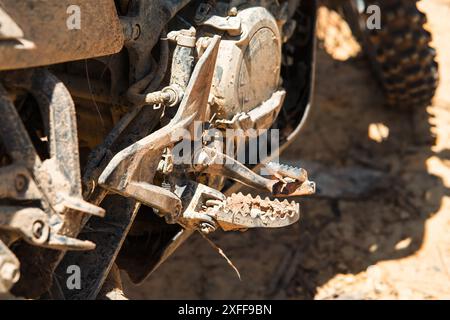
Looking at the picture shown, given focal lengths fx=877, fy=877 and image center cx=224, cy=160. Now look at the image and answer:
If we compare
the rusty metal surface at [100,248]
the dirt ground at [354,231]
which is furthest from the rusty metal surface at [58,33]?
the dirt ground at [354,231]

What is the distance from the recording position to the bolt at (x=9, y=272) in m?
1.99

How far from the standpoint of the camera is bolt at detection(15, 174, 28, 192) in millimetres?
2070

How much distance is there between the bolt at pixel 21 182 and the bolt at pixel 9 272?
183 millimetres

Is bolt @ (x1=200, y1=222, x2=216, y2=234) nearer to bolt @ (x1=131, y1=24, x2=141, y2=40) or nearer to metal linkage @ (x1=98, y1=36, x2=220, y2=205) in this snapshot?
metal linkage @ (x1=98, y1=36, x2=220, y2=205)

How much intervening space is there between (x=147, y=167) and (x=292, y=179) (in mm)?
639

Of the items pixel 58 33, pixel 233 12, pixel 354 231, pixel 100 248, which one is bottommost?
pixel 354 231

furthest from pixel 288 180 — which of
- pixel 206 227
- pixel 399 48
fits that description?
pixel 399 48

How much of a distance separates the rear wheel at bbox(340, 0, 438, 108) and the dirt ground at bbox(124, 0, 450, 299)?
0.14 m

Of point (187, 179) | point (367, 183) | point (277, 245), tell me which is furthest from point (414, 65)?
point (187, 179)

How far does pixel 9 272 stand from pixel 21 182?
220mm

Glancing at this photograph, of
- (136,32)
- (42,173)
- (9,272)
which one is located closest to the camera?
(9,272)

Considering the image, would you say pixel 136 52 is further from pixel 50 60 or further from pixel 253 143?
pixel 253 143

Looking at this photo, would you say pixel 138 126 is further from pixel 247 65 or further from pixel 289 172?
pixel 289 172

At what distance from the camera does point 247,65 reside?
9.09 ft
